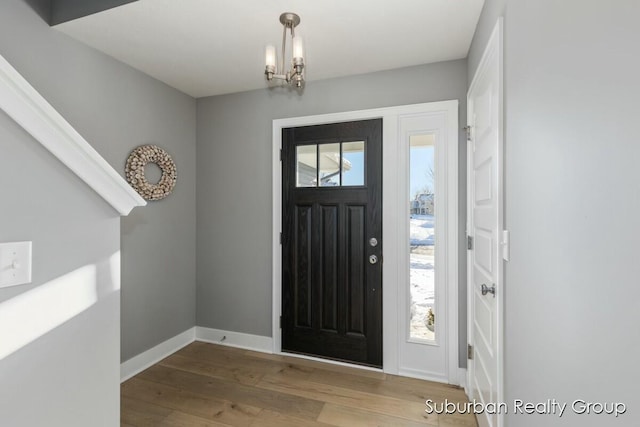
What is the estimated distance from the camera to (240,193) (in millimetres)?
2922

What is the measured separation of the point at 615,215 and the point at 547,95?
0.49 metres

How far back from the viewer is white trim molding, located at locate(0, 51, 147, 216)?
0.79 meters

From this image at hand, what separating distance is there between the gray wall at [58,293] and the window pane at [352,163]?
5.82 feet

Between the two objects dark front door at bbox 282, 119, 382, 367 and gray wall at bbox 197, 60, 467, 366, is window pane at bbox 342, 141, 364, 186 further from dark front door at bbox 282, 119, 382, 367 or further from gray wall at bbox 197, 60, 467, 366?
gray wall at bbox 197, 60, 467, 366

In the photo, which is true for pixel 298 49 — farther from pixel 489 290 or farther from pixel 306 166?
pixel 489 290

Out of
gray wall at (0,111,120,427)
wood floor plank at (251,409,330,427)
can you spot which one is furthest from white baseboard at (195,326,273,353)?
gray wall at (0,111,120,427)

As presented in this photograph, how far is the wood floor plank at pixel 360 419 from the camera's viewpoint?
1.85 m

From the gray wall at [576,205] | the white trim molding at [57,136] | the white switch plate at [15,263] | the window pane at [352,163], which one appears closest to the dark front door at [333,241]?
the window pane at [352,163]

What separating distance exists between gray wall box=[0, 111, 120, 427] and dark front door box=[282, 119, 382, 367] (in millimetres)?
1681

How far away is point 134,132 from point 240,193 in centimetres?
100

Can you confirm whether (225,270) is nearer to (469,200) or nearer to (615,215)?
(469,200)

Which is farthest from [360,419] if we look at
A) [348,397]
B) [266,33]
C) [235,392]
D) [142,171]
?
[266,33]

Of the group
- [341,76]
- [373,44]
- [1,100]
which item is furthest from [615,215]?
[341,76]

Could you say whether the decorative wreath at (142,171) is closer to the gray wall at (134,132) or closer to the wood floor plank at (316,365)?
the gray wall at (134,132)
